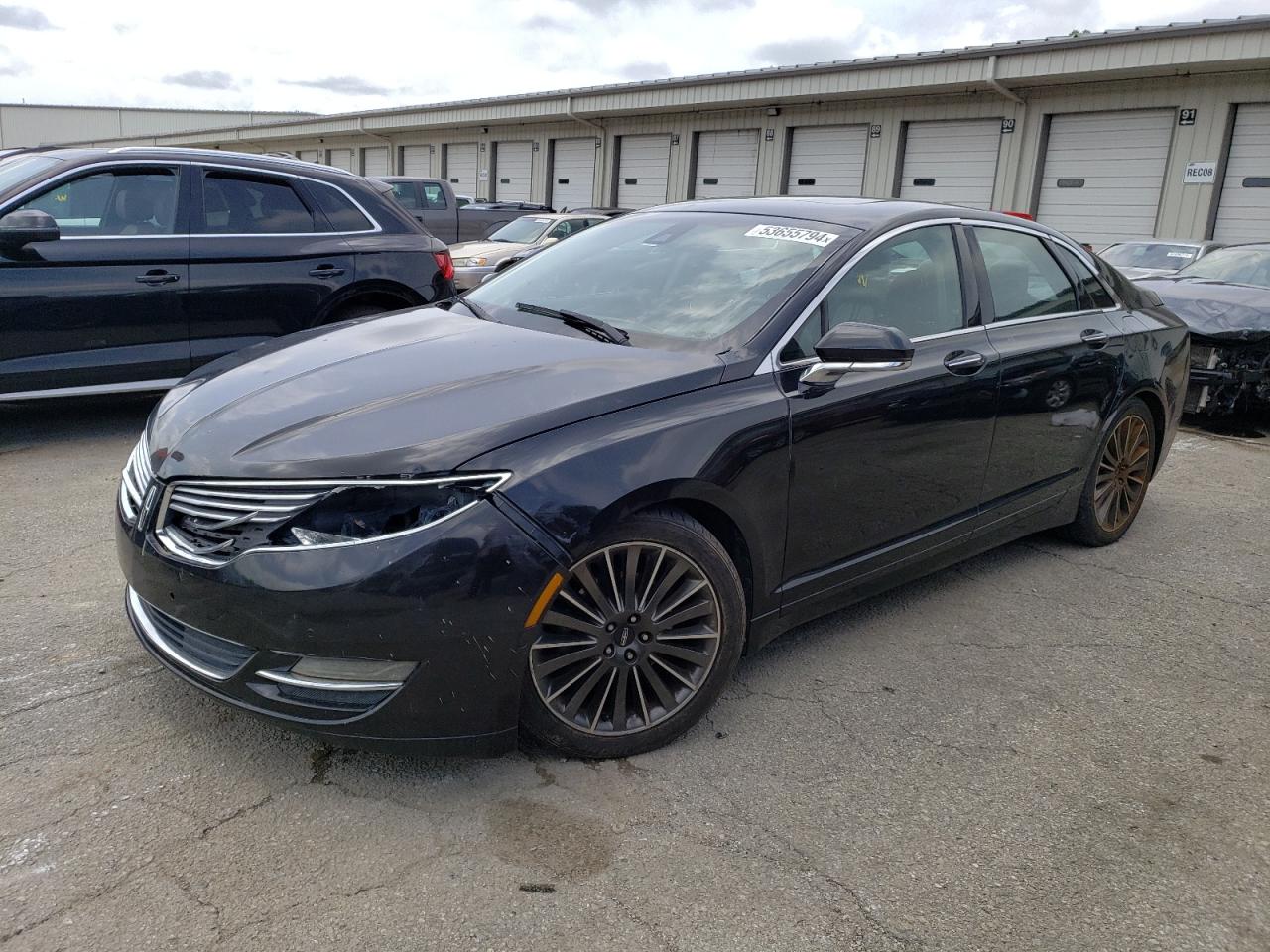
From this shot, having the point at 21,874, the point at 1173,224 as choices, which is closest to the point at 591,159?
the point at 1173,224

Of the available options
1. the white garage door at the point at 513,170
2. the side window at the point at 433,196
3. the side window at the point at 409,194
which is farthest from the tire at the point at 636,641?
the white garage door at the point at 513,170

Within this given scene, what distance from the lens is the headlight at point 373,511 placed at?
2496mm

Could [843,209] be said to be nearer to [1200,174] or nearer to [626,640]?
[626,640]

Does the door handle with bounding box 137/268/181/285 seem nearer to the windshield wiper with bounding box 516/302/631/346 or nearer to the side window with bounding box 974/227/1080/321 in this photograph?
the windshield wiper with bounding box 516/302/631/346

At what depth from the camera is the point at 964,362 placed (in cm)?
378

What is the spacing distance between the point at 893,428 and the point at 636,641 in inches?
50.4

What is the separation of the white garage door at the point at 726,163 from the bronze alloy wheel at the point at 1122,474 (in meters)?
18.2

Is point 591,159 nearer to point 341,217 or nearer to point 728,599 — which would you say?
point 341,217

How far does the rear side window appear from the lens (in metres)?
6.82

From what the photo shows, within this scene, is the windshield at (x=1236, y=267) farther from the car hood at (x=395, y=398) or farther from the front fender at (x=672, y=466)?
the car hood at (x=395, y=398)

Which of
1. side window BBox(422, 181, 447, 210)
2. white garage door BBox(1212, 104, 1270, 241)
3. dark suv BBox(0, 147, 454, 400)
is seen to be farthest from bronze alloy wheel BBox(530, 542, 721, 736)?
side window BBox(422, 181, 447, 210)

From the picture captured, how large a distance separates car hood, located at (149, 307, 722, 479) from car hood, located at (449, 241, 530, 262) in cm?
1043

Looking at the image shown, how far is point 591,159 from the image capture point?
2697cm

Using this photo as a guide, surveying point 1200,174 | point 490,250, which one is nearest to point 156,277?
point 490,250
